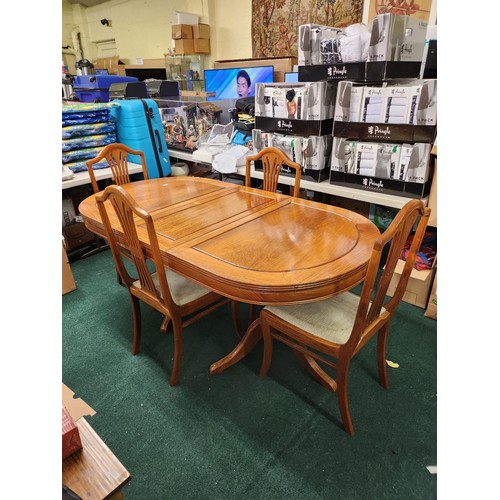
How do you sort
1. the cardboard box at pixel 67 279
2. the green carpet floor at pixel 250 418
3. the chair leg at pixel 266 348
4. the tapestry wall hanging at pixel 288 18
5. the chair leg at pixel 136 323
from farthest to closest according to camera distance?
the tapestry wall hanging at pixel 288 18 < the cardboard box at pixel 67 279 < the chair leg at pixel 136 323 < the chair leg at pixel 266 348 < the green carpet floor at pixel 250 418

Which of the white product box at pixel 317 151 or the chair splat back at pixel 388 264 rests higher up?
the white product box at pixel 317 151

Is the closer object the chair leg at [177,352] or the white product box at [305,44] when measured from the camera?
the chair leg at [177,352]

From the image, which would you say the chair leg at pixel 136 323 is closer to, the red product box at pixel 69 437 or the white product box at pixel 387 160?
the red product box at pixel 69 437

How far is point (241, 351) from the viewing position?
5.67ft

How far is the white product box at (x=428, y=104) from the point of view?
1.87 m

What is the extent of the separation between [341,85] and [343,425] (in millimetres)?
2012

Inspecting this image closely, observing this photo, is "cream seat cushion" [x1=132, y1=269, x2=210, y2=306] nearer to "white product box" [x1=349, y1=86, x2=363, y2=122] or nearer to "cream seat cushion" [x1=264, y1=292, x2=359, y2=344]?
"cream seat cushion" [x1=264, y1=292, x2=359, y2=344]

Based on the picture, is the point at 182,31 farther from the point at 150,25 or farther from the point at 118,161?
the point at 118,161

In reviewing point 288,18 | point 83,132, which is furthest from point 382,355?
point 288,18

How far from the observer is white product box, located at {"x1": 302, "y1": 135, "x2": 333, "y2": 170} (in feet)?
7.86

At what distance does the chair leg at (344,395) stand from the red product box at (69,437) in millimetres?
908

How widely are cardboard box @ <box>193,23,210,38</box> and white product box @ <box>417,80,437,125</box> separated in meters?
4.57

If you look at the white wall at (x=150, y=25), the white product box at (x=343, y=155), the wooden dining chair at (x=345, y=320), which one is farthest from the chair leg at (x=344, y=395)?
the white wall at (x=150, y=25)
